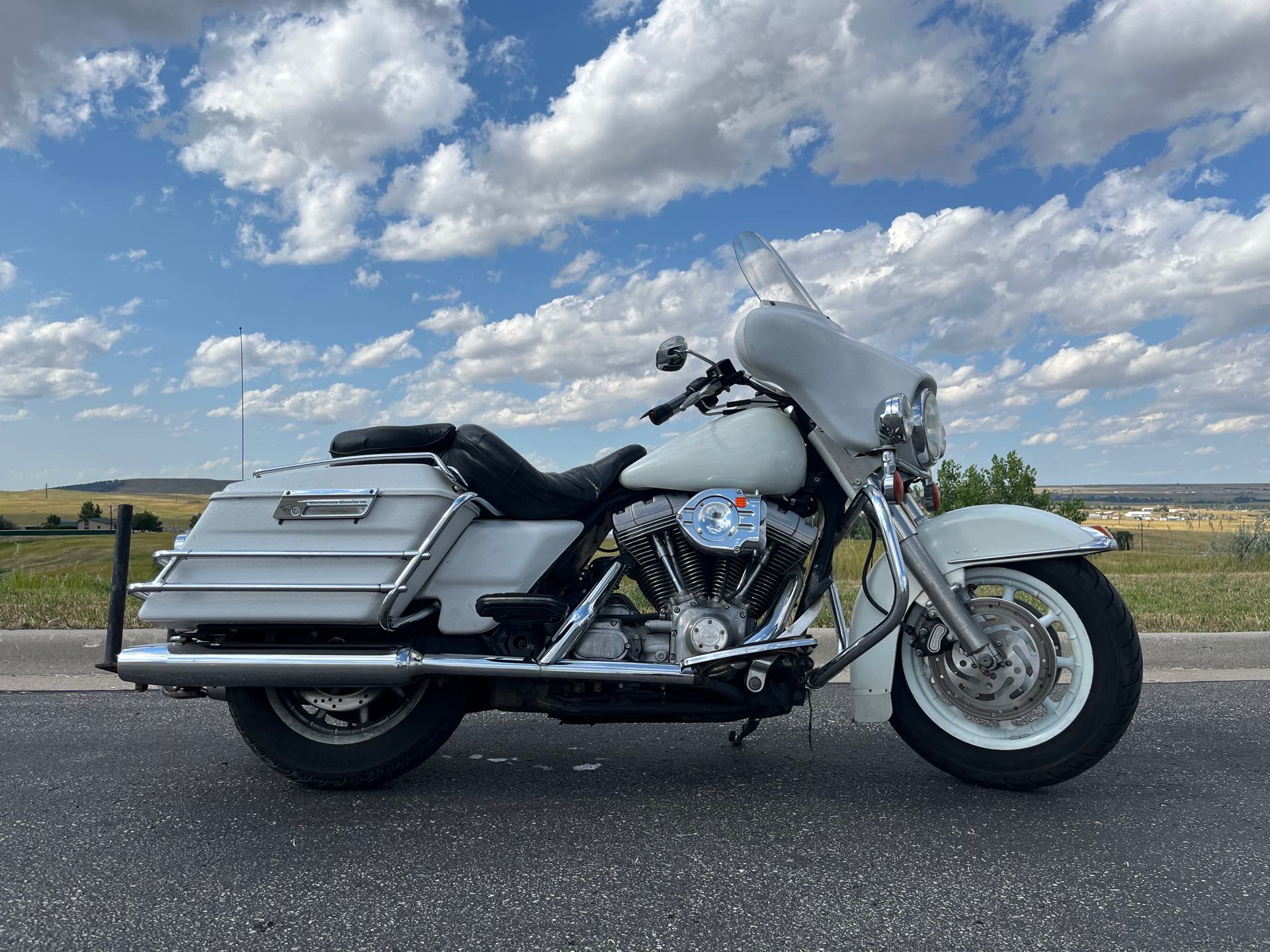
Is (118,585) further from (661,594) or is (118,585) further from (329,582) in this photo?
(661,594)

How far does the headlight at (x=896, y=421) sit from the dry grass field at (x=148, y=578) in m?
0.61

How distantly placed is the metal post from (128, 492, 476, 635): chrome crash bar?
241 millimetres

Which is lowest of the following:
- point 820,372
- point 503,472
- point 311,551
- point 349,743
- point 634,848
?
point 634,848

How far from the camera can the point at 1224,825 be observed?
2.89m

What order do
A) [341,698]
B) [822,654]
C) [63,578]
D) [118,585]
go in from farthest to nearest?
[63,578], [822,654], [118,585], [341,698]

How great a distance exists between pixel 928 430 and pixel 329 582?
2.12m

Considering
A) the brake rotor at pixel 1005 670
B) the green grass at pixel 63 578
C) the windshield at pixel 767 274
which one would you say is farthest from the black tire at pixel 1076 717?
the green grass at pixel 63 578

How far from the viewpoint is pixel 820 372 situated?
325 centimetres

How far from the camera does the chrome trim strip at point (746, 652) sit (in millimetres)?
2969

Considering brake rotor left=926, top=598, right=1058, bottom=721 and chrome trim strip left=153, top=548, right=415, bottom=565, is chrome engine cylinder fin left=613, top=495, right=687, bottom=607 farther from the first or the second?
brake rotor left=926, top=598, right=1058, bottom=721

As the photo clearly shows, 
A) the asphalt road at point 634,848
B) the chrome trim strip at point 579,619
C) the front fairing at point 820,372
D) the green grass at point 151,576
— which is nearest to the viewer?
the asphalt road at point 634,848

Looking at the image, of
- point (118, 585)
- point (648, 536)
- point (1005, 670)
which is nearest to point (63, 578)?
point (118, 585)

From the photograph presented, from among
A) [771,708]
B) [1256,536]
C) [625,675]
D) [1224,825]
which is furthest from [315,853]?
[1256,536]

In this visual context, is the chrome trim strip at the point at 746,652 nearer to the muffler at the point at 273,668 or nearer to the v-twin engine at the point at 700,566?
the v-twin engine at the point at 700,566
